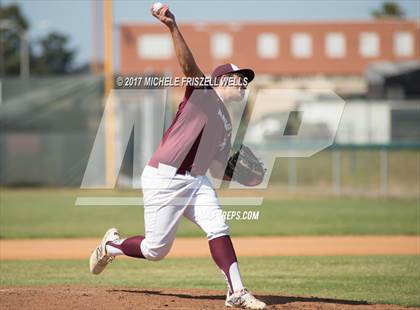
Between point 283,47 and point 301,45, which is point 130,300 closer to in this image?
point 283,47

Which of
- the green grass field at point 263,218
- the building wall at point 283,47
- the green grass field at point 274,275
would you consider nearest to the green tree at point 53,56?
the building wall at point 283,47

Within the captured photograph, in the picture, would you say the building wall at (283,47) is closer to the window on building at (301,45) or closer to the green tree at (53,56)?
the window on building at (301,45)

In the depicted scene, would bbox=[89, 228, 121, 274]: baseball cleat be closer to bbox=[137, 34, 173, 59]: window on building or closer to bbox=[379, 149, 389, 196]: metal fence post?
bbox=[379, 149, 389, 196]: metal fence post

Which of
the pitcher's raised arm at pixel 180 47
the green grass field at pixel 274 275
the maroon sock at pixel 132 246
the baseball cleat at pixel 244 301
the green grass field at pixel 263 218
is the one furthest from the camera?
the green grass field at pixel 263 218

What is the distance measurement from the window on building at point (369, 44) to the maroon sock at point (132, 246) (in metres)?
42.1

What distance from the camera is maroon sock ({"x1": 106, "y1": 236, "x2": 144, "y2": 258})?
6770mm

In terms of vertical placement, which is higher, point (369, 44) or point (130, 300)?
point (130, 300)

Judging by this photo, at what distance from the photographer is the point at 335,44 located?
4959 centimetres

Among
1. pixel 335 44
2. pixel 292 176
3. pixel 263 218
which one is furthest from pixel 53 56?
pixel 263 218

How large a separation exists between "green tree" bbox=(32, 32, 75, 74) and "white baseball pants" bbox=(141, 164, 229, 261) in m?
56.6

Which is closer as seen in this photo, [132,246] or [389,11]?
[132,246]

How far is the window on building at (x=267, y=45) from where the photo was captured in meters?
49.9

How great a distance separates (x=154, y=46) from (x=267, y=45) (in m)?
9.31

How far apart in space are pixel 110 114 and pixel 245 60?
2716 centimetres
